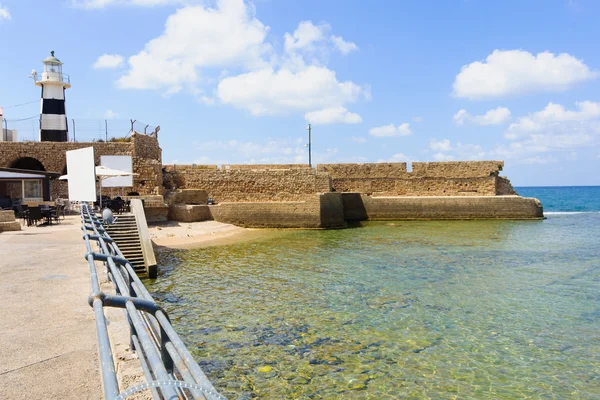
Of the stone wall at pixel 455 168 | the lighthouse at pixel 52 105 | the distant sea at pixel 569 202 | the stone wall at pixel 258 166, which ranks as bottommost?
the distant sea at pixel 569 202

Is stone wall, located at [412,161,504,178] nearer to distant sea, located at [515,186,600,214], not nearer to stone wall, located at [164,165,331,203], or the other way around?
stone wall, located at [164,165,331,203]

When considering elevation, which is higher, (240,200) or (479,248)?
(240,200)

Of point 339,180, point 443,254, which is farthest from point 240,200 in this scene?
point 443,254

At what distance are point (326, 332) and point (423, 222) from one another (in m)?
20.0

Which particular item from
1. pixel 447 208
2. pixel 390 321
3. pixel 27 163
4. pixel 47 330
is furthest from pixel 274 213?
pixel 47 330

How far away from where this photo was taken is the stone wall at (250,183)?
26.2 meters

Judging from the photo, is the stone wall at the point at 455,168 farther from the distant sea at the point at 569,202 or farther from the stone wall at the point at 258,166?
the distant sea at the point at 569,202

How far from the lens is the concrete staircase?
1133 cm

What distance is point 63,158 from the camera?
23.9 m

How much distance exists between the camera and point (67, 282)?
5848 millimetres

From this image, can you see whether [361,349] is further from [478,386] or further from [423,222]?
[423,222]

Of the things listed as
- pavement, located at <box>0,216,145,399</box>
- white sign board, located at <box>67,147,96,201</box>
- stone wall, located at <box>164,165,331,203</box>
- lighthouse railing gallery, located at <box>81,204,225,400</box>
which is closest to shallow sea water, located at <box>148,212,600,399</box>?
pavement, located at <box>0,216,145,399</box>

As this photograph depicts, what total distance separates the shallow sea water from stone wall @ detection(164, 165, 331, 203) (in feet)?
37.5

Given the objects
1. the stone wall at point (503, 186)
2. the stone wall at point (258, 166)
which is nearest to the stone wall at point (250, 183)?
the stone wall at point (258, 166)
